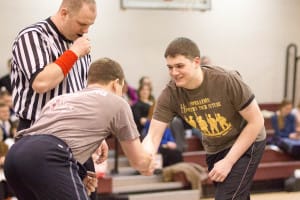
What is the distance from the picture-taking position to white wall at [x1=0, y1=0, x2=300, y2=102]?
8.09 m

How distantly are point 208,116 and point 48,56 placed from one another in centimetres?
113

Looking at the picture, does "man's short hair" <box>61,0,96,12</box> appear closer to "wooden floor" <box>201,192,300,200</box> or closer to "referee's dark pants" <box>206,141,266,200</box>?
"referee's dark pants" <box>206,141,266,200</box>

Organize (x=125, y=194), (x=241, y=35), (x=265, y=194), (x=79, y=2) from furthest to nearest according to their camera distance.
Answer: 1. (x=241, y=35)
2. (x=265, y=194)
3. (x=125, y=194)
4. (x=79, y=2)

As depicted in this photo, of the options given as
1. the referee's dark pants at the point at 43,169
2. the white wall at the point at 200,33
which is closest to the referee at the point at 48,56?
the referee's dark pants at the point at 43,169

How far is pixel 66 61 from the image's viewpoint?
2.64 m

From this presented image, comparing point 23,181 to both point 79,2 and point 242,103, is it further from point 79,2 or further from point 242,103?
point 242,103

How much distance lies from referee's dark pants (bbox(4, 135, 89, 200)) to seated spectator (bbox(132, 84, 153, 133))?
4890mm

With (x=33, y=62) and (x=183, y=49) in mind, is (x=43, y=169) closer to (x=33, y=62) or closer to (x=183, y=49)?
(x=33, y=62)

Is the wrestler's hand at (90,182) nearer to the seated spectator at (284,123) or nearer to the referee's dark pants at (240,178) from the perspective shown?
the referee's dark pants at (240,178)

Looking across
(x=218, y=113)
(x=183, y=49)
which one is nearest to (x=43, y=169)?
(x=183, y=49)

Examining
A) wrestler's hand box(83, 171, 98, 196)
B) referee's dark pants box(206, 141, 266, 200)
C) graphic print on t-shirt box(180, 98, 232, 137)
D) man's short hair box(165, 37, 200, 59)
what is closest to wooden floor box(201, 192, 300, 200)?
referee's dark pants box(206, 141, 266, 200)

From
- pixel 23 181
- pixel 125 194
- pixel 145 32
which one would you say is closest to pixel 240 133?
pixel 23 181

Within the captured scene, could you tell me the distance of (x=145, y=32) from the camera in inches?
345

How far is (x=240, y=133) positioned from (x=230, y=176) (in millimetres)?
276
